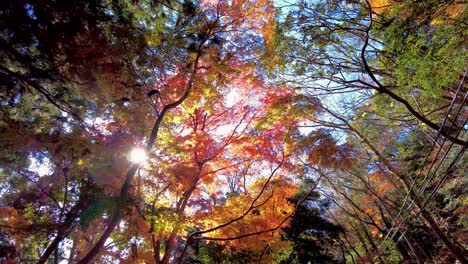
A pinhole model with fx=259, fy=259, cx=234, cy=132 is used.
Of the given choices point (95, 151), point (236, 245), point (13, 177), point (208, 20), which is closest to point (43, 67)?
point (95, 151)

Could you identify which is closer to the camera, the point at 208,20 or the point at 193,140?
the point at 208,20

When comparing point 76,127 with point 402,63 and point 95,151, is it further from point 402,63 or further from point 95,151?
point 402,63

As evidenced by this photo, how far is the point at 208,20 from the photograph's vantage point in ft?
20.9

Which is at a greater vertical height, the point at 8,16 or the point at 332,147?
the point at 8,16

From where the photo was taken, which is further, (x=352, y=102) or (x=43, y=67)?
(x=352, y=102)

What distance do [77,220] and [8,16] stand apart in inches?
A: 251

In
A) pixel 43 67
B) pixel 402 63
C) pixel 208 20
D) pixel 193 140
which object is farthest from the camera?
pixel 193 140

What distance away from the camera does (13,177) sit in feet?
27.5

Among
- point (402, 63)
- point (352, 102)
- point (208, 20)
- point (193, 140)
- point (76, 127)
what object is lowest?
point (402, 63)

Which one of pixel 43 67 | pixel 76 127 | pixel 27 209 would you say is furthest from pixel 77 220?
pixel 43 67

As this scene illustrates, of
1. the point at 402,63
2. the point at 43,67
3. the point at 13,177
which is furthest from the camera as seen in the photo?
the point at 13,177

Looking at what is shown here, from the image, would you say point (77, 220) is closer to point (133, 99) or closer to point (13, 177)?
point (13, 177)

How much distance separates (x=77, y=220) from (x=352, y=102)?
8.24m

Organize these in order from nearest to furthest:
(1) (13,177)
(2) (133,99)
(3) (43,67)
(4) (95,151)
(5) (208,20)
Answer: (3) (43,67) < (2) (133,99) < (4) (95,151) < (5) (208,20) < (1) (13,177)
